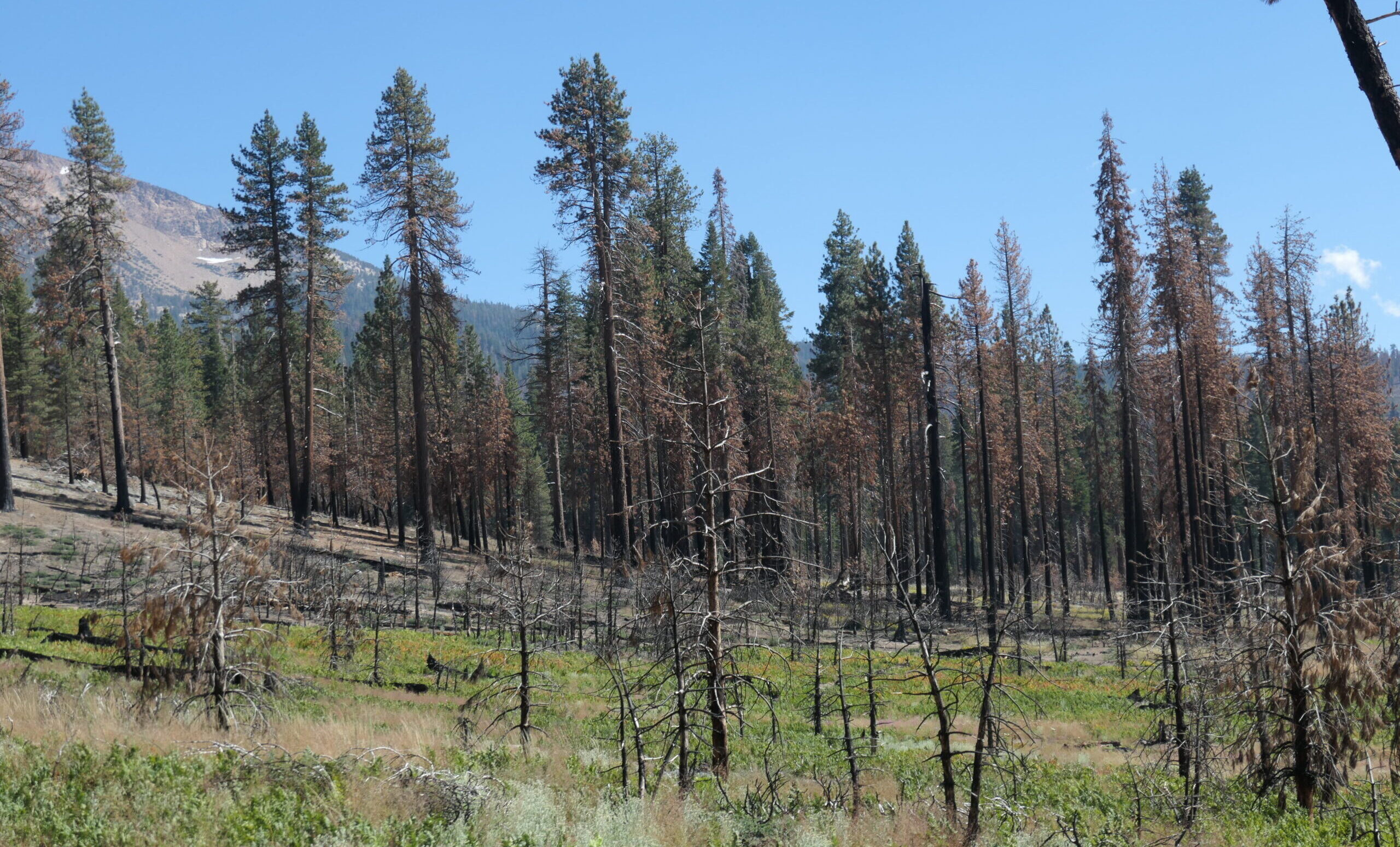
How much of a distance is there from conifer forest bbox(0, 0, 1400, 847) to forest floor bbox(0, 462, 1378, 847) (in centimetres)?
8

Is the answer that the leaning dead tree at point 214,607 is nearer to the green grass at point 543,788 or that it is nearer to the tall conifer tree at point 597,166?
the green grass at point 543,788

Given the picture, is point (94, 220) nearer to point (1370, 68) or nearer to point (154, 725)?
point (154, 725)

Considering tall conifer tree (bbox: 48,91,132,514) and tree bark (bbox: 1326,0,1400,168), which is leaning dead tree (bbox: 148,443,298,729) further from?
tall conifer tree (bbox: 48,91,132,514)

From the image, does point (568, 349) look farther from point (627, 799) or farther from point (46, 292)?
point (627, 799)

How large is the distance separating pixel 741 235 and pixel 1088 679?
3143cm

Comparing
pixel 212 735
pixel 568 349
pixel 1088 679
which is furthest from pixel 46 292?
pixel 1088 679

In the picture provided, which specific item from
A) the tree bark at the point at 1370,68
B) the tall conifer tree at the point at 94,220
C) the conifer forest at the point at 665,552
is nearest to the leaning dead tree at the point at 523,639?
the conifer forest at the point at 665,552

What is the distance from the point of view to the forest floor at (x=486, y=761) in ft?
23.6

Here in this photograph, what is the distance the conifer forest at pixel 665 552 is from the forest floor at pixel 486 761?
8 centimetres

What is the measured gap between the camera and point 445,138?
97.6 ft

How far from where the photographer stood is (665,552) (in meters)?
11.2

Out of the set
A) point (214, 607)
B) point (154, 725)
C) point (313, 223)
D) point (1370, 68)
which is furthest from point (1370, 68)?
point (313, 223)

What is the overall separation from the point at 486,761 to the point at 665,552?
312 cm

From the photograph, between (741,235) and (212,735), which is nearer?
(212,735)
